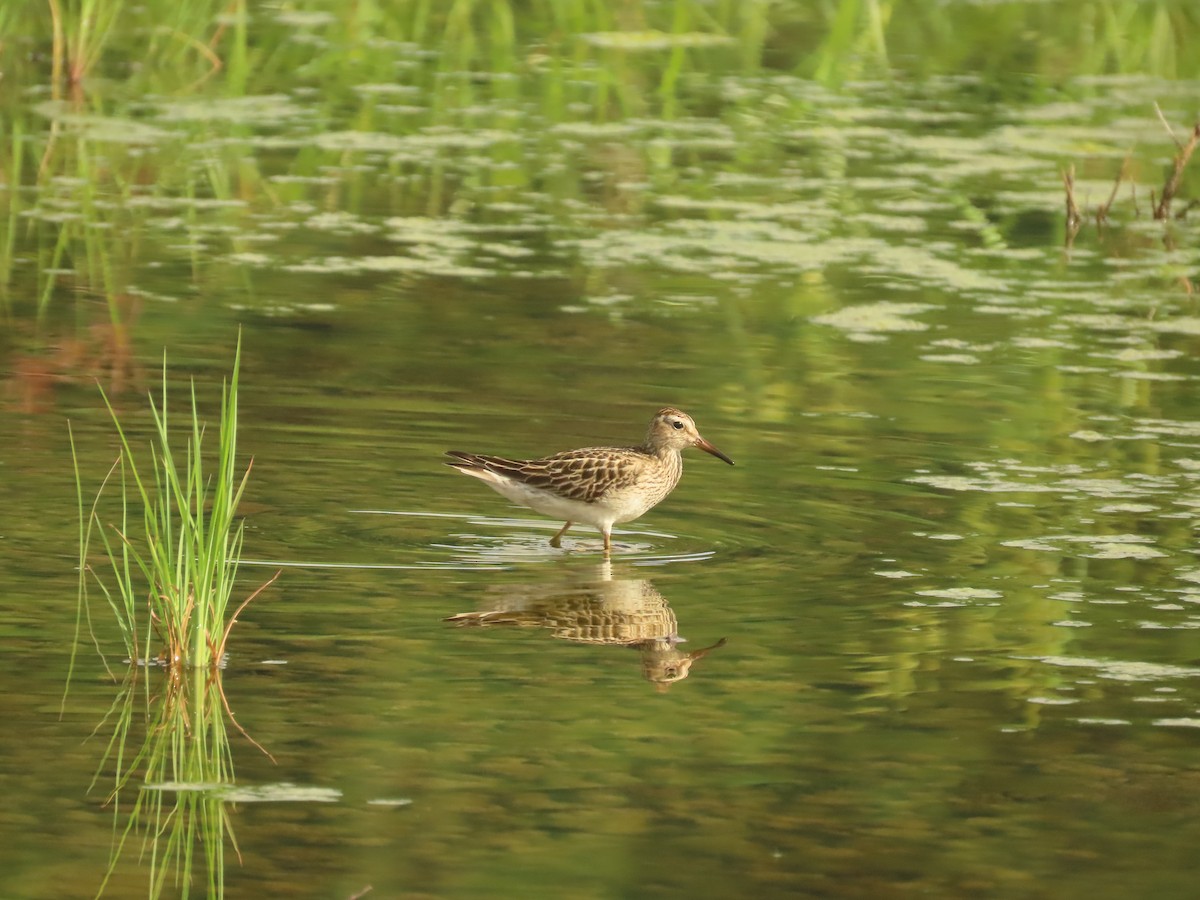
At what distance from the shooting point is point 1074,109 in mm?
19469

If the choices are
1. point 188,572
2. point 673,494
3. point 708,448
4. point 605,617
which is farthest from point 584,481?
point 188,572

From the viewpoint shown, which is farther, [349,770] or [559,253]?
[559,253]

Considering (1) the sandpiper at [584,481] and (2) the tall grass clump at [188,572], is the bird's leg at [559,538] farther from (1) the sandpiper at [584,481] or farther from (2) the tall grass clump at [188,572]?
(2) the tall grass clump at [188,572]

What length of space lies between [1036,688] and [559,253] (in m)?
7.33

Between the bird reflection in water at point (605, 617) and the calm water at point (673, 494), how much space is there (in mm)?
24

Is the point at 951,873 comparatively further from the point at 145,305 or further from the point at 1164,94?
the point at 1164,94

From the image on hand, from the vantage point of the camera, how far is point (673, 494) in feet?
35.6

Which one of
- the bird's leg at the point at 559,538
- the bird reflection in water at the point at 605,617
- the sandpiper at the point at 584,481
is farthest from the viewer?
Answer: the bird's leg at the point at 559,538

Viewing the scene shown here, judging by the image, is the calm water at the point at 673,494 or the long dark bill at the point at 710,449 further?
the long dark bill at the point at 710,449

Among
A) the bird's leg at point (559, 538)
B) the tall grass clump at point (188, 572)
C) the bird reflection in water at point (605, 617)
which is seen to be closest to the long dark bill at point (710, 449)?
the bird's leg at point (559, 538)

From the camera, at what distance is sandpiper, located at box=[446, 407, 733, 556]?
980cm

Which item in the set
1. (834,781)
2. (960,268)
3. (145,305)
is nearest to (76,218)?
(145,305)

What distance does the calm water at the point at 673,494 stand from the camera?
21.5 feet

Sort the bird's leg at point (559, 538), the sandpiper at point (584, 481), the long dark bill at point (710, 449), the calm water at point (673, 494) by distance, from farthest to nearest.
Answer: the long dark bill at point (710, 449)
the bird's leg at point (559, 538)
the sandpiper at point (584, 481)
the calm water at point (673, 494)
